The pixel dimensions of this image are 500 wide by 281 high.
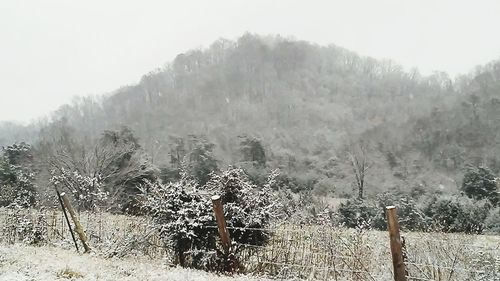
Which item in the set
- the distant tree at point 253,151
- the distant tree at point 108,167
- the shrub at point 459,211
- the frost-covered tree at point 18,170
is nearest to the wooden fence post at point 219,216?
the shrub at point 459,211

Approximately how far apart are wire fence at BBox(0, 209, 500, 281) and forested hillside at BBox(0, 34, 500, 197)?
25.8ft

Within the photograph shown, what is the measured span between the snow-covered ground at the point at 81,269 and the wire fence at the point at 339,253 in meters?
0.67

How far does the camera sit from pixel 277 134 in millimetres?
88562

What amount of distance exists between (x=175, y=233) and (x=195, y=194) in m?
0.96

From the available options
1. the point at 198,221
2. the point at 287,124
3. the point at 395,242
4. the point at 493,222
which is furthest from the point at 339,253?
the point at 287,124

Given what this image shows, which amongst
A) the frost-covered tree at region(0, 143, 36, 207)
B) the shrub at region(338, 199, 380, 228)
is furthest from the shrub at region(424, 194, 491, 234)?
the frost-covered tree at region(0, 143, 36, 207)

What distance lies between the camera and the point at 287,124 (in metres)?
95.4

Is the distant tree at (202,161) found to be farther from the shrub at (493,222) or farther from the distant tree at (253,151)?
the shrub at (493,222)

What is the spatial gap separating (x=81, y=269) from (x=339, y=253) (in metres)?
4.61

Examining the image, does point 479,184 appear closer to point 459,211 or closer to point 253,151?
point 459,211

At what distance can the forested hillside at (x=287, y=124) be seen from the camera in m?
42.3

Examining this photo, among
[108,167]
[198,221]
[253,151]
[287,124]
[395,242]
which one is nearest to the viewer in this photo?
[395,242]

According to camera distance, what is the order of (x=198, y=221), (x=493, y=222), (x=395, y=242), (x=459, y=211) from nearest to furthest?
1. (x=395, y=242)
2. (x=198, y=221)
3. (x=493, y=222)
4. (x=459, y=211)

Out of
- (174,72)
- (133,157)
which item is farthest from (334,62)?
(133,157)
